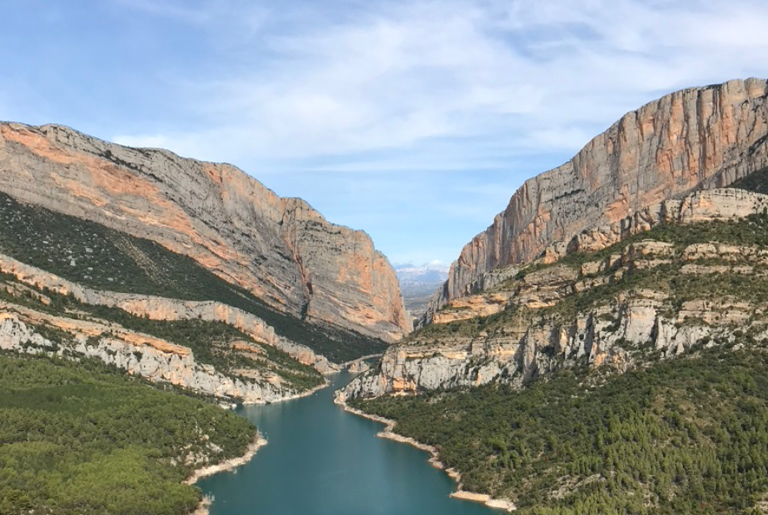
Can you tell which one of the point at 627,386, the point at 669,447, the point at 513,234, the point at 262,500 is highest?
the point at 513,234

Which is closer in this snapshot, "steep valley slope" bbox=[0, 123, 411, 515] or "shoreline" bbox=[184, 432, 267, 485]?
"steep valley slope" bbox=[0, 123, 411, 515]

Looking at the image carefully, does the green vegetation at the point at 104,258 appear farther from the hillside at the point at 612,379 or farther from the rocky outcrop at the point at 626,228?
the rocky outcrop at the point at 626,228

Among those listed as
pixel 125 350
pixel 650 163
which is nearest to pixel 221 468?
pixel 125 350

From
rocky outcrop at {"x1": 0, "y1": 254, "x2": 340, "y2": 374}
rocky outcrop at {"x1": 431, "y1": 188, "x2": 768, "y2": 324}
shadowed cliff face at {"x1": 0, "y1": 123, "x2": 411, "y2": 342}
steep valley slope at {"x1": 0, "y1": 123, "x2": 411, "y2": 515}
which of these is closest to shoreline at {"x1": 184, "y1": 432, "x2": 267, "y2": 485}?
steep valley slope at {"x1": 0, "y1": 123, "x2": 411, "y2": 515}

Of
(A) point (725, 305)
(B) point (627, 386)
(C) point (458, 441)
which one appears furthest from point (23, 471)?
(A) point (725, 305)

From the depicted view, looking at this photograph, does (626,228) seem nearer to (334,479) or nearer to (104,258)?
(334,479)

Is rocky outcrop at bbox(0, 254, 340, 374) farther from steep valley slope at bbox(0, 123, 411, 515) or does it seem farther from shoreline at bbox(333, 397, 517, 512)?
shoreline at bbox(333, 397, 517, 512)

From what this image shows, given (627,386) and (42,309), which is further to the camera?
(42,309)

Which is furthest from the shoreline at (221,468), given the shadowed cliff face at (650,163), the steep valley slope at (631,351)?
the shadowed cliff face at (650,163)

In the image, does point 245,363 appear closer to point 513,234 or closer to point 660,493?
point 513,234
